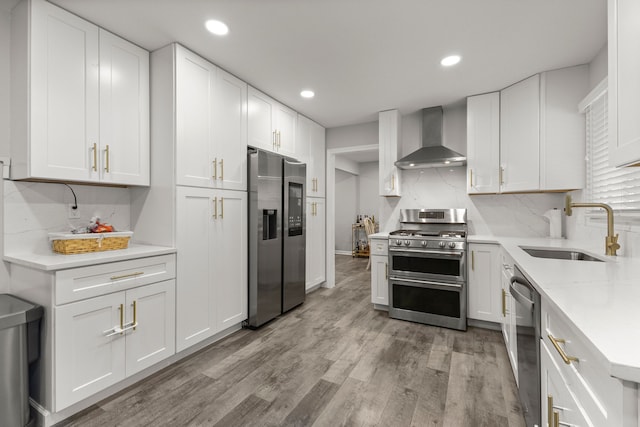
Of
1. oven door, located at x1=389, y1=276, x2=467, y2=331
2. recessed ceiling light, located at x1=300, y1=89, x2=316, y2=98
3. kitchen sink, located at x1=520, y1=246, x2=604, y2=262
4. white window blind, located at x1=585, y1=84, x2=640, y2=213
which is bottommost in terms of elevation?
oven door, located at x1=389, y1=276, x2=467, y2=331

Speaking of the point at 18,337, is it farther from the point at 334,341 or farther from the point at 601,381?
the point at 601,381

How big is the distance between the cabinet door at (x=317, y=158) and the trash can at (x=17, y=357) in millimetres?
3096

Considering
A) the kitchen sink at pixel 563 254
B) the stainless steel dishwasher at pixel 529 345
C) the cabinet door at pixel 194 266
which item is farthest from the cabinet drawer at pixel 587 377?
the cabinet door at pixel 194 266

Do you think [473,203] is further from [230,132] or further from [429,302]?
[230,132]

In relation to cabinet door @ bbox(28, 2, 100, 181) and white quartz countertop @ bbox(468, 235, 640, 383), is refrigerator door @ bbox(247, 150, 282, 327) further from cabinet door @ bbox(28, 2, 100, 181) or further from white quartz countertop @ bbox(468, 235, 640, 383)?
white quartz countertop @ bbox(468, 235, 640, 383)

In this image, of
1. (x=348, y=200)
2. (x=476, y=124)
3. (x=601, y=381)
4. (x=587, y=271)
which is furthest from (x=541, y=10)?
(x=348, y=200)

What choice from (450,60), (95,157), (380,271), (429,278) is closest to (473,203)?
(429,278)

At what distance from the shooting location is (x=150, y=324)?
6.93 ft

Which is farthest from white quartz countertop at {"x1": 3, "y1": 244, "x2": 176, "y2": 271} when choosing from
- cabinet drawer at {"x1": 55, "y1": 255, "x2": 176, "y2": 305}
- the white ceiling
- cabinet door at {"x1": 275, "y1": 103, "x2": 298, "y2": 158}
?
cabinet door at {"x1": 275, "y1": 103, "x2": 298, "y2": 158}

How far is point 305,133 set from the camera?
13.5 ft

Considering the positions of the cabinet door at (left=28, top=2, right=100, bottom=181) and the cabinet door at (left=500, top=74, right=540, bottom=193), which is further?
the cabinet door at (left=500, top=74, right=540, bottom=193)

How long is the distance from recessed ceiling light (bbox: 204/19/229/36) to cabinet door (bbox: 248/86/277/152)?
90 centimetres

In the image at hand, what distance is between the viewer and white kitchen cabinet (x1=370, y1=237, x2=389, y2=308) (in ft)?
11.5

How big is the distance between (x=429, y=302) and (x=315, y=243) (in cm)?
176
